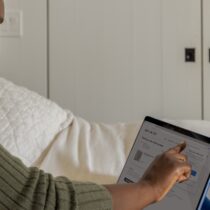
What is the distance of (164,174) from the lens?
72cm

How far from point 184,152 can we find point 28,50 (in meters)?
1.04

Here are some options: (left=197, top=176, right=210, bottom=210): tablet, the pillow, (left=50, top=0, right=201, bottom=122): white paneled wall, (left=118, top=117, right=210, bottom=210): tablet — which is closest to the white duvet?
the pillow

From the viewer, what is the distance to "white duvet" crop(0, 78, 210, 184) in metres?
1.17

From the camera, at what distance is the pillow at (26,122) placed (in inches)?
46.0

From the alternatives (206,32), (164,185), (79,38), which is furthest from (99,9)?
(164,185)

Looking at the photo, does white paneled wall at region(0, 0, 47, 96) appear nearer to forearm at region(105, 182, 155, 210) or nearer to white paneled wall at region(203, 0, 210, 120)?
white paneled wall at region(203, 0, 210, 120)

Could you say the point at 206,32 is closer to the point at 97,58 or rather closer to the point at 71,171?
the point at 97,58

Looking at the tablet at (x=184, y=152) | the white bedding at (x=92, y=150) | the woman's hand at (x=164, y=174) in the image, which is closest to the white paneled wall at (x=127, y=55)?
the white bedding at (x=92, y=150)

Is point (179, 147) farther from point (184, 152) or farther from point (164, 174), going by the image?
point (164, 174)

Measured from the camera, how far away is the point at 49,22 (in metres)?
1.72

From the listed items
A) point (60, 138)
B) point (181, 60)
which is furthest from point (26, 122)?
point (181, 60)

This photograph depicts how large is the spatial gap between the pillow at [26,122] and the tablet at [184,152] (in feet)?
0.99

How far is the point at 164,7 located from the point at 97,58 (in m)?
0.34

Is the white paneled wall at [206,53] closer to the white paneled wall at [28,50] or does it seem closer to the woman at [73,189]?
the white paneled wall at [28,50]
